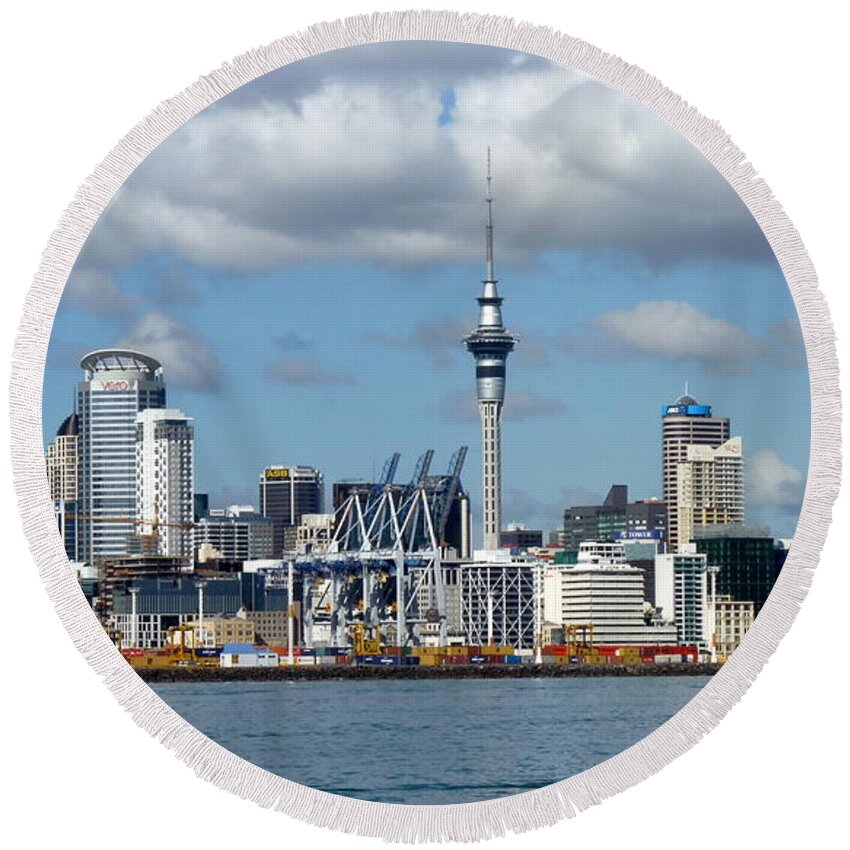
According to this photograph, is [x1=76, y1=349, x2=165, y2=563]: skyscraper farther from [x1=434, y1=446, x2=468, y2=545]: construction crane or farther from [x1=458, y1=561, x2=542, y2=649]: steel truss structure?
[x1=458, y1=561, x2=542, y2=649]: steel truss structure

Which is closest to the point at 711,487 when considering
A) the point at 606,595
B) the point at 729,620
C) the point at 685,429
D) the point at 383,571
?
the point at 685,429

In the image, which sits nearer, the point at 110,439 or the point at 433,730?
the point at 110,439

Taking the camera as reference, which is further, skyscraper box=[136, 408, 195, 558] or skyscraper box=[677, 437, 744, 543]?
skyscraper box=[136, 408, 195, 558]

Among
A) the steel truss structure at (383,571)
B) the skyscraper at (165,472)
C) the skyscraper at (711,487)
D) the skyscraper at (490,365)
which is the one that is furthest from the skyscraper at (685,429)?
the steel truss structure at (383,571)

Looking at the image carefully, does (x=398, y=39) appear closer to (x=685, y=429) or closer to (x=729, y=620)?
(x=685, y=429)

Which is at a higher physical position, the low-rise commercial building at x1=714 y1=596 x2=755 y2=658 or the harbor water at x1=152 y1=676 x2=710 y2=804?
the low-rise commercial building at x1=714 y1=596 x2=755 y2=658

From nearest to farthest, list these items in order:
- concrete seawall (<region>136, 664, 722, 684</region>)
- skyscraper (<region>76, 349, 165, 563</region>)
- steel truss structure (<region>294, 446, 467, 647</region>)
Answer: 1. skyscraper (<region>76, 349, 165, 563</region>)
2. concrete seawall (<region>136, 664, 722, 684</region>)
3. steel truss structure (<region>294, 446, 467, 647</region>)

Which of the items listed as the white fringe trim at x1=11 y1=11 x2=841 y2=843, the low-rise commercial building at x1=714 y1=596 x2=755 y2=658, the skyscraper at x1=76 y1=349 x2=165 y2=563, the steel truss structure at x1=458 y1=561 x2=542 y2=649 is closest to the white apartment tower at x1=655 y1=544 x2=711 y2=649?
the low-rise commercial building at x1=714 y1=596 x2=755 y2=658
